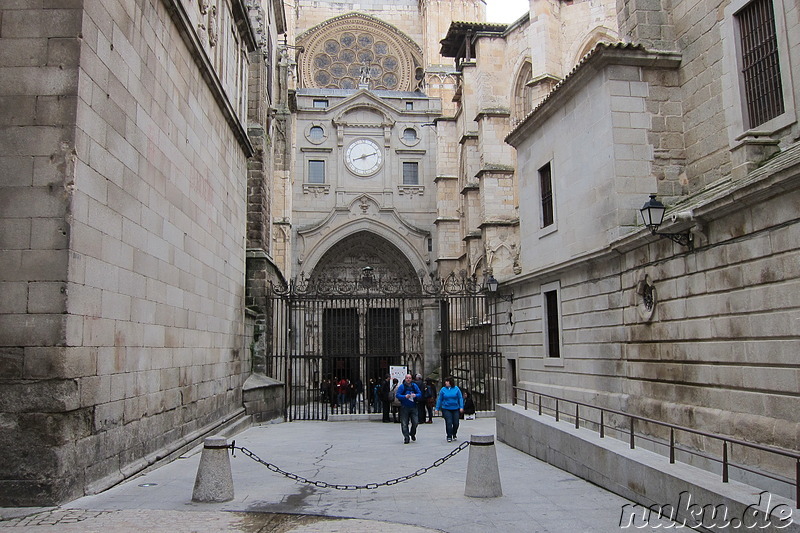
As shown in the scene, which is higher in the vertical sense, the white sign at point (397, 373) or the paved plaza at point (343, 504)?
the white sign at point (397, 373)

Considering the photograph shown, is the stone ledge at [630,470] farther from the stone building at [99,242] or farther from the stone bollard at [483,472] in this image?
the stone building at [99,242]

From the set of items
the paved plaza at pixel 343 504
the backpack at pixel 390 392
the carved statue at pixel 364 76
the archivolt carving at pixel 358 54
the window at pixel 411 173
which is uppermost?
the archivolt carving at pixel 358 54

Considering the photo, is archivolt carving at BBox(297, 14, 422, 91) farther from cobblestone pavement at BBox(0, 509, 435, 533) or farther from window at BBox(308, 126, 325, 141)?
cobblestone pavement at BBox(0, 509, 435, 533)

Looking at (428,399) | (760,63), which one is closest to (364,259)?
(428,399)

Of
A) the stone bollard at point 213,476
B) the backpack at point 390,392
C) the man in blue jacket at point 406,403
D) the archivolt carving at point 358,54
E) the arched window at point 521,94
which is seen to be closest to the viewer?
the stone bollard at point 213,476

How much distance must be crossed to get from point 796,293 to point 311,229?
26710 millimetres

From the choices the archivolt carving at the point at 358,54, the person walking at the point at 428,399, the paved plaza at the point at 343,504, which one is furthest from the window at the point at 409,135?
the paved plaza at the point at 343,504

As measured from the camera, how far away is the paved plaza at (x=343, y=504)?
619 cm

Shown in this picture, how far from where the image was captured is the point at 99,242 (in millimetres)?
7289

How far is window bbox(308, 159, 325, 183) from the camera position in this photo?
33625 millimetres

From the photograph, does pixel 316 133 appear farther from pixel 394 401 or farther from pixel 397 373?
pixel 394 401

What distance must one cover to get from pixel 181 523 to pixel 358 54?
37862mm

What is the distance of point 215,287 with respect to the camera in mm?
13000

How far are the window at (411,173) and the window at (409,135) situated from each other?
123 cm
